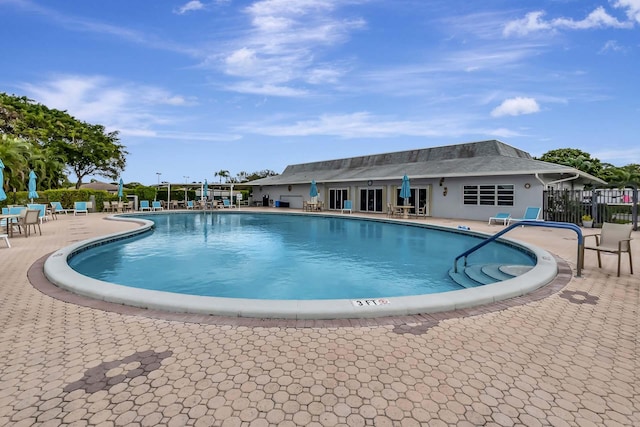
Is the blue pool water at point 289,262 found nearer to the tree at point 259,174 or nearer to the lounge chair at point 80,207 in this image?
the lounge chair at point 80,207

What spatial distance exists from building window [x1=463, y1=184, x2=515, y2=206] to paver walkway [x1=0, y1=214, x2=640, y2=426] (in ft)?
43.9

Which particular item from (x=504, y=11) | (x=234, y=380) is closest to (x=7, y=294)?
(x=234, y=380)

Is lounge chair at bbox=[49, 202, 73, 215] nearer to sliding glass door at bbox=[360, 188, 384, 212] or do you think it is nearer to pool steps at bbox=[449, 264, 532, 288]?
sliding glass door at bbox=[360, 188, 384, 212]

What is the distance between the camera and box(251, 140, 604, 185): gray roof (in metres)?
15.4

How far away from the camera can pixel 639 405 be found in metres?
2.21

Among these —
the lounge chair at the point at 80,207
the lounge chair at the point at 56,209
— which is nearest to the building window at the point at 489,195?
the lounge chair at the point at 56,209

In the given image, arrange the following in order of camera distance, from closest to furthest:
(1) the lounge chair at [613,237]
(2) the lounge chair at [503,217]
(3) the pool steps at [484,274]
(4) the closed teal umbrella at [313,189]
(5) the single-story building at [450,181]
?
(1) the lounge chair at [613,237] < (3) the pool steps at [484,274] < (2) the lounge chair at [503,217] < (5) the single-story building at [450,181] < (4) the closed teal umbrella at [313,189]

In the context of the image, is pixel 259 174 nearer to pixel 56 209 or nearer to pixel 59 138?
pixel 59 138

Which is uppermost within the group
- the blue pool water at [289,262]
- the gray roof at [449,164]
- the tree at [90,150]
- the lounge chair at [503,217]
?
the tree at [90,150]

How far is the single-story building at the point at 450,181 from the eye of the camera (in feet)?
50.9

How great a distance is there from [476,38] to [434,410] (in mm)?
15568

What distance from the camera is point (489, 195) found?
16812mm

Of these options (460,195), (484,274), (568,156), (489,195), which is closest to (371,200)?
(460,195)

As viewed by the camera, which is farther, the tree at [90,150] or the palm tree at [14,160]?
the tree at [90,150]
